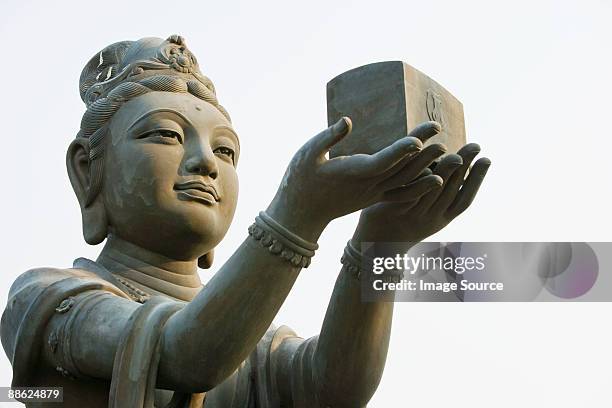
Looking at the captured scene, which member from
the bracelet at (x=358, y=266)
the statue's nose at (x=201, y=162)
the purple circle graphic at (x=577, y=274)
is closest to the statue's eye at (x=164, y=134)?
the statue's nose at (x=201, y=162)

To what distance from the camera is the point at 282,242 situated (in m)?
4.64

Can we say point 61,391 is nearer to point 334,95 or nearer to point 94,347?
point 94,347

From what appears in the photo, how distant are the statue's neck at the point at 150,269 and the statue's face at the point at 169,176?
2.2 inches

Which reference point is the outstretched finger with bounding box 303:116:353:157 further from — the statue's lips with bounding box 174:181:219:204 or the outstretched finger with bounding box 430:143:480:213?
the statue's lips with bounding box 174:181:219:204

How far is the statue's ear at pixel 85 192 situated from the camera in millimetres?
6133

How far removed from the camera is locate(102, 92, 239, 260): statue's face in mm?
5762

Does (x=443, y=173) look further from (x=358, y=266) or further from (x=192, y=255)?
(x=192, y=255)

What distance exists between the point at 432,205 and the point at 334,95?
0.76 m

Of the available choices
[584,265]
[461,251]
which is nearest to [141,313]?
[461,251]

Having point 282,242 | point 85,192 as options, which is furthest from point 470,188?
point 85,192

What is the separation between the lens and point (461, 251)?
622cm

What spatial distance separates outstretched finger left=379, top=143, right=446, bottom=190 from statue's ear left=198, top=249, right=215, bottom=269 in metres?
2.02

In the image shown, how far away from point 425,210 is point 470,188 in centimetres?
25

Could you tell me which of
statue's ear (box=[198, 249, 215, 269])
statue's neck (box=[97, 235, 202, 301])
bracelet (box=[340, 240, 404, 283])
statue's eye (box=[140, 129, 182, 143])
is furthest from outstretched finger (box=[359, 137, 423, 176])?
statue's ear (box=[198, 249, 215, 269])
